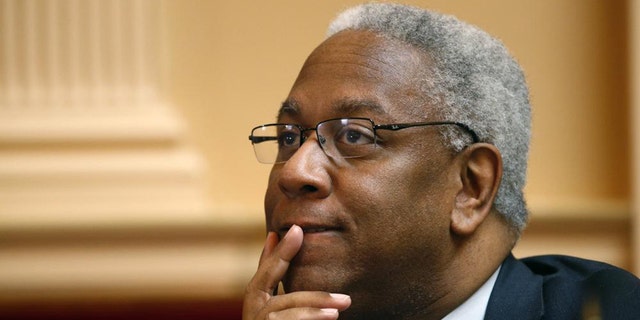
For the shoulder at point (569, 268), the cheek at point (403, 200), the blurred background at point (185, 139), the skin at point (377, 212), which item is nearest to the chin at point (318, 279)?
the skin at point (377, 212)

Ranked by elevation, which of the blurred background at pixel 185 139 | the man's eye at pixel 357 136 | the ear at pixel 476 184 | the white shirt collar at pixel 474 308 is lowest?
the white shirt collar at pixel 474 308

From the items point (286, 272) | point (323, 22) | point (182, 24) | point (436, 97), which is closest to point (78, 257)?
point (182, 24)

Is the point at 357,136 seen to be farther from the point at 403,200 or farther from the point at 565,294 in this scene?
the point at 565,294

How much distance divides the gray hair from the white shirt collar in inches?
7.6

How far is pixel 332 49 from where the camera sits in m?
2.22

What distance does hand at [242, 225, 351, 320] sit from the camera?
198cm

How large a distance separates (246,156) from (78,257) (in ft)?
2.24

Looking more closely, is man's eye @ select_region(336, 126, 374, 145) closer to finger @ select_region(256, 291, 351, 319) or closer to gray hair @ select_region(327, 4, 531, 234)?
gray hair @ select_region(327, 4, 531, 234)

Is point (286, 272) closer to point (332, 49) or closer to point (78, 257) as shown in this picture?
point (332, 49)

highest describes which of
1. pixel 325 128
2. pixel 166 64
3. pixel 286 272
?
pixel 166 64

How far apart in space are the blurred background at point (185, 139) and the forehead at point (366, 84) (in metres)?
1.30

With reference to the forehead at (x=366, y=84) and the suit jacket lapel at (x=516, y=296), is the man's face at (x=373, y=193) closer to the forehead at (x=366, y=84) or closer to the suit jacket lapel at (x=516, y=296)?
the forehead at (x=366, y=84)

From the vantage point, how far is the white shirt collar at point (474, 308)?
6.98 ft

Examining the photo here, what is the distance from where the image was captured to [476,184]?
2164 millimetres
